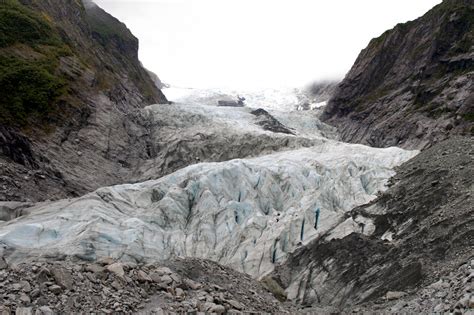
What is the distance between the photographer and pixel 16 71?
1964 inches

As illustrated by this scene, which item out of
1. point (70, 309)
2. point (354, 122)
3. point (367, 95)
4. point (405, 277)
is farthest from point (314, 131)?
point (70, 309)

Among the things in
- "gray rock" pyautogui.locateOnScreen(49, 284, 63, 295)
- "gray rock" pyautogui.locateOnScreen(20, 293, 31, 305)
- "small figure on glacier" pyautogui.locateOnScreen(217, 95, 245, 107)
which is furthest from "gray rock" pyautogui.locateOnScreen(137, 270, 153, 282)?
"small figure on glacier" pyautogui.locateOnScreen(217, 95, 245, 107)

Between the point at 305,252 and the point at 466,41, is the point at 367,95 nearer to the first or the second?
the point at 466,41

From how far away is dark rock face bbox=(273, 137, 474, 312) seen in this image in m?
19.1

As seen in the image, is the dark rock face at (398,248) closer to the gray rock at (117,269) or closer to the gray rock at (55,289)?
the gray rock at (117,269)

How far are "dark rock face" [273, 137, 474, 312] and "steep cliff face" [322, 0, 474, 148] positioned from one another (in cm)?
3115

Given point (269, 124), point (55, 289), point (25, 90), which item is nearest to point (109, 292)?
point (55, 289)

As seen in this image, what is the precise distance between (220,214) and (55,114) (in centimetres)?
2698

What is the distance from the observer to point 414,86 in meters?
72.4

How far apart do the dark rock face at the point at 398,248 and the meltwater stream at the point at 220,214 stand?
1535 mm

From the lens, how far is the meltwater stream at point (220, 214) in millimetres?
24594

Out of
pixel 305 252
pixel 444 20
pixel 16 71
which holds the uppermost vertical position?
pixel 444 20

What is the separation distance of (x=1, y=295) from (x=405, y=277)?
14271 millimetres

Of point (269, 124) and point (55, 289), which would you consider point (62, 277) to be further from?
point (269, 124)
